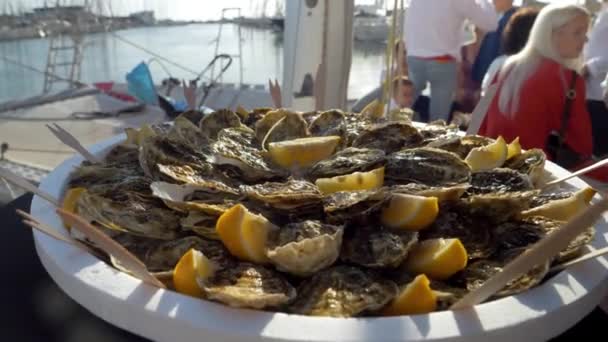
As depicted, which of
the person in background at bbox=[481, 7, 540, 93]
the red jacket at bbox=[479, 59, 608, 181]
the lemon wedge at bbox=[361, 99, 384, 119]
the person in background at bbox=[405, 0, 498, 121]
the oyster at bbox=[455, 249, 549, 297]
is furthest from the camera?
the person in background at bbox=[405, 0, 498, 121]

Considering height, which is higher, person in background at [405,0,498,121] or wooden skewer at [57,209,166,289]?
person in background at [405,0,498,121]

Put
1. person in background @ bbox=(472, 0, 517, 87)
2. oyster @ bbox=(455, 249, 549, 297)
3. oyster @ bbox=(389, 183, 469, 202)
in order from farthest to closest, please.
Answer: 1. person in background @ bbox=(472, 0, 517, 87)
2. oyster @ bbox=(389, 183, 469, 202)
3. oyster @ bbox=(455, 249, 549, 297)

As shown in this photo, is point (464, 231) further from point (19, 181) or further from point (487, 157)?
point (19, 181)

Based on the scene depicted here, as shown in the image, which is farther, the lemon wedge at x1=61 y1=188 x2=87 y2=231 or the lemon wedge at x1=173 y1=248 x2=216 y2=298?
the lemon wedge at x1=61 y1=188 x2=87 y2=231

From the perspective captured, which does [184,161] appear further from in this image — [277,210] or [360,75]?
[360,75]

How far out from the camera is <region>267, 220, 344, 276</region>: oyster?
682 millimetres

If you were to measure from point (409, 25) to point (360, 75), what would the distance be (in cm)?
360

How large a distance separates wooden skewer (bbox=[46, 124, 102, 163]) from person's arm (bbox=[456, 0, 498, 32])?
2.45 m

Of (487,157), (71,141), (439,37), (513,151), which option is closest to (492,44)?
(439,37)

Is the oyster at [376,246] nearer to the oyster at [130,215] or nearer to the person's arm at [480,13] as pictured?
the oyster at [130,215]

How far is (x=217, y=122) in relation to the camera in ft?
3.73

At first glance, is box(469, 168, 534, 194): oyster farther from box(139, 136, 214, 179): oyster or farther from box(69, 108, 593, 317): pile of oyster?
box(139, 136, 214, 179): oyster

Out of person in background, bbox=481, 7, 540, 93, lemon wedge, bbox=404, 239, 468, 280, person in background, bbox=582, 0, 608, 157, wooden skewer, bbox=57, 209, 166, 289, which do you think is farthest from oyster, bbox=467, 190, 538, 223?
person in background, bbox=582, 0, 608, 157

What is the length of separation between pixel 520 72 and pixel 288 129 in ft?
4.47
